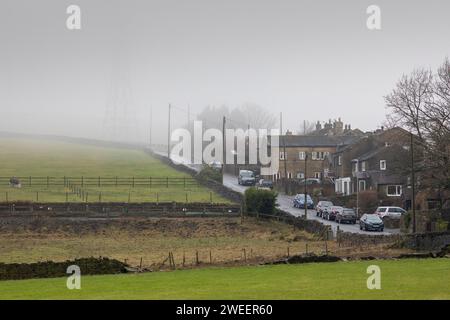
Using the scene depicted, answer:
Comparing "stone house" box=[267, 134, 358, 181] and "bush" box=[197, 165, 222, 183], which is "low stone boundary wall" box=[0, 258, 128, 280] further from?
"stone house" box=[267, 134, 358, 181]

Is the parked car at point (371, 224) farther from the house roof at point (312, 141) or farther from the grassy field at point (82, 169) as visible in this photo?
the house roof at point (312, 141)

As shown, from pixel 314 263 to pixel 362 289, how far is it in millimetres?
11937

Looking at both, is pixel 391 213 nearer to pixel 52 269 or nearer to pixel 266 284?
pixel 52 269

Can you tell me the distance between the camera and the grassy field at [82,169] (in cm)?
8256

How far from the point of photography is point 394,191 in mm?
85812

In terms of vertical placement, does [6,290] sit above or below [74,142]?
below

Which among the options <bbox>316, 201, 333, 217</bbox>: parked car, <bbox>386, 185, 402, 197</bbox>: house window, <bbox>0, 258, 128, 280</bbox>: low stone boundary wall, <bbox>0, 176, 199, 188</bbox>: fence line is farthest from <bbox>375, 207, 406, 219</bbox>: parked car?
<bbox>0, 258, 128, 280</bbox>: low stone boundary wall

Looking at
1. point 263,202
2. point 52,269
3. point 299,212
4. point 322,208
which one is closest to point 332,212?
point 322,208

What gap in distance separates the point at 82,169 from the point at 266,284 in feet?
289

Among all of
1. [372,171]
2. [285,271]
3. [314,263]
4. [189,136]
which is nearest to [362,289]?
[285,271]

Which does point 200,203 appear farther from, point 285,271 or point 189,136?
point 189,136
